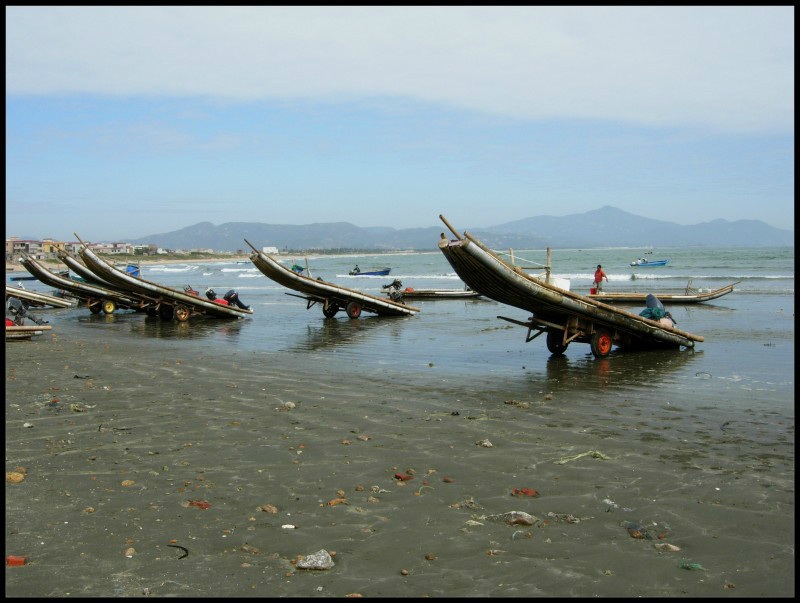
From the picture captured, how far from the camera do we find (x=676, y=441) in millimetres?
8953

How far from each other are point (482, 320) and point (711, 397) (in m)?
14.7

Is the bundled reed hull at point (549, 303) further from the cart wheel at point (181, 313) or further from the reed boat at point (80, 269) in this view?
the reed boat at point (80, 269)

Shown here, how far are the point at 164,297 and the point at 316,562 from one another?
21.9 meters

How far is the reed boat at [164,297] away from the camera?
2558 centimetres

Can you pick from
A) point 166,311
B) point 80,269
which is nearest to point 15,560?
point 166,311

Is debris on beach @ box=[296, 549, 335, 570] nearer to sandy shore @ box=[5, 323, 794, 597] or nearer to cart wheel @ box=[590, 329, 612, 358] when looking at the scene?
sandy shore @ box=[5, 323, 794, 597]

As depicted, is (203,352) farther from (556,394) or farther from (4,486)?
(4,486)

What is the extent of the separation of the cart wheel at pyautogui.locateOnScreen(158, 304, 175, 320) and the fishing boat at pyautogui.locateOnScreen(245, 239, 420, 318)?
3.48m

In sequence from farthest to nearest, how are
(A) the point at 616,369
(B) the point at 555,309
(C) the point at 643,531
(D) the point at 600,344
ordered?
(D) the point at 600,344
(B) the point at 555,309
(A) the point at 616,369
(C) the point at 643,531

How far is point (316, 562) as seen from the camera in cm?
539

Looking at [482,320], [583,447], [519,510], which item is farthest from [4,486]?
[482,320]

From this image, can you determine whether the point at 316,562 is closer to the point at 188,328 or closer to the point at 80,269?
the point at 188,328

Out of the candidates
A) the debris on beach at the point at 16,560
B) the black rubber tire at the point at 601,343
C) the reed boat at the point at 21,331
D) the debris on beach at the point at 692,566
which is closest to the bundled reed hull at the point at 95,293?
the reed boat at the point at 21,331

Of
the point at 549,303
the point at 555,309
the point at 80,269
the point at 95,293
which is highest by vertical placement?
the point at 80,269
